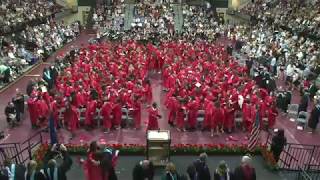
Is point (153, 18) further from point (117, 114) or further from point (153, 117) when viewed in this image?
point (153, 117)

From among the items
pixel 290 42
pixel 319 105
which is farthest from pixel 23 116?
pixel 290 42

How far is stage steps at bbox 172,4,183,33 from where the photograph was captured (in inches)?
1724

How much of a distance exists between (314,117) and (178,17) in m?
30.3

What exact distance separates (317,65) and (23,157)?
695 inches

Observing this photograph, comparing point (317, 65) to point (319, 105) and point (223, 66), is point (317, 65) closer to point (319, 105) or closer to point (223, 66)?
point (223, 66)

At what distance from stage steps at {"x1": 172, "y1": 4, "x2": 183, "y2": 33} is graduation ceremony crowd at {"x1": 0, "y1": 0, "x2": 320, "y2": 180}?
3.47m

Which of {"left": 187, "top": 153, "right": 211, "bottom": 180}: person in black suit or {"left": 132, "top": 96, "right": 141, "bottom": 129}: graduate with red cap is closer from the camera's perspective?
{"left": 187, "top": 153, "right": 211, "bottom": 180}: person in black suit

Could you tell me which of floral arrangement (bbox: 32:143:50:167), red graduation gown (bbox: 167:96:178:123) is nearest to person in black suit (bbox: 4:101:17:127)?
floral arrangement (bbox: 32:143:50:167)

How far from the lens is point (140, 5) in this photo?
47.4m

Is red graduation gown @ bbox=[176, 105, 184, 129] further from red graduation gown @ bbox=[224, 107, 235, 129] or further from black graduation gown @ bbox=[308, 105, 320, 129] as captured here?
black graduation gown @ bbox=[308, 105, 320, 129]

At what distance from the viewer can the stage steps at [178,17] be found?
1724 inches

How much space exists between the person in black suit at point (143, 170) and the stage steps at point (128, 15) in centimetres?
3349

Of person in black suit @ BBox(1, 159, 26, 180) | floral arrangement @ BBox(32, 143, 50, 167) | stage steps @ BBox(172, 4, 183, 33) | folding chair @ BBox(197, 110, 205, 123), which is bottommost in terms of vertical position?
floral arrangement @ BBox(32, 143, 50, 167)

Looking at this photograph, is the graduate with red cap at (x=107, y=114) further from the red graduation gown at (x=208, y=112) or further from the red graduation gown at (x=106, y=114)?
the red graduation gown at (x=208, y=112)
